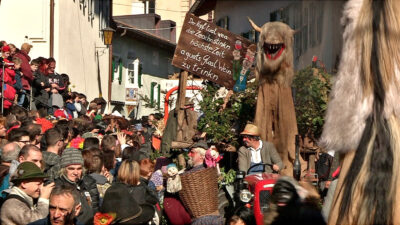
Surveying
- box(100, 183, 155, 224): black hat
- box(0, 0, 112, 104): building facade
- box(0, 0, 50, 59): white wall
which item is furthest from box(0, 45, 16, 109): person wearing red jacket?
box(0, 0, 50, 59): white wall

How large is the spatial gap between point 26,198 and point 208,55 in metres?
6.56

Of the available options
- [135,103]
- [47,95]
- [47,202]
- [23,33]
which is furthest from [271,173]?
[135,103]

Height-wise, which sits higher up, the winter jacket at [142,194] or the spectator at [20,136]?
the spectator at [20,136]

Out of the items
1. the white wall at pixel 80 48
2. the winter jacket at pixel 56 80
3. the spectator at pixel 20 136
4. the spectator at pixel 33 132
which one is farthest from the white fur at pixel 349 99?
the white wall at pixel 80 48

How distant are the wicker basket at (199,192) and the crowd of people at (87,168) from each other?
0.08 m

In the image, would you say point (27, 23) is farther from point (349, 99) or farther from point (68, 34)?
point (349, 99)

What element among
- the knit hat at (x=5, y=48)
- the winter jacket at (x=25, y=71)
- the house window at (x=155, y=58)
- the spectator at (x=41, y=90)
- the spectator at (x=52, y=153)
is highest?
the house window at (x=155, y=58)

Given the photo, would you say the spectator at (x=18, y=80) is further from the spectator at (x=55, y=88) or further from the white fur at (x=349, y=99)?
the white fur at (x=349, y=99)

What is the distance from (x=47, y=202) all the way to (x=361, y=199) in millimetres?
2596

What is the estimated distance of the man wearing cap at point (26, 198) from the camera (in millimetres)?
6242

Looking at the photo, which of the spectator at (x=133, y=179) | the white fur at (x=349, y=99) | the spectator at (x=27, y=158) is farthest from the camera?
the spectator at (x=133, y=179)

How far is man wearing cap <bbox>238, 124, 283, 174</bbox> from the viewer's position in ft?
33.2

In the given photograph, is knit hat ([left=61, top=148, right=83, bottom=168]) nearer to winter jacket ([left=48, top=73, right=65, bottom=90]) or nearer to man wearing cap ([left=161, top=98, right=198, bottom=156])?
man wearing cap ([left=161, top=98, right=198, bottom=156])

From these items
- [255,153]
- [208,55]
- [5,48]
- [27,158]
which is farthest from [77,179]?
[5,48]
